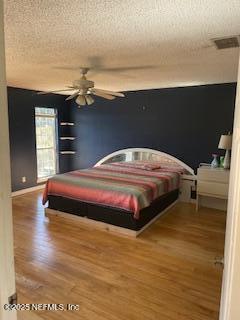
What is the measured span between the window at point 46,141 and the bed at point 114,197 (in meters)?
2.05

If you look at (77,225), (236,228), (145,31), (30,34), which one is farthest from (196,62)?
(77,225)

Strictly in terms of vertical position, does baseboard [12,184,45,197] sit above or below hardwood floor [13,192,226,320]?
above

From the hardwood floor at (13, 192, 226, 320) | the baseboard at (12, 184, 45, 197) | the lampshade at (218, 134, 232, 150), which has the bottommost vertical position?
the hardwood floor at (13, 192, 226, 320)

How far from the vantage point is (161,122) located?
5.29 meters

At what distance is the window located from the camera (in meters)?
5.99

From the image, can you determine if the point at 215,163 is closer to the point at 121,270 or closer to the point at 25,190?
the point at 121,270

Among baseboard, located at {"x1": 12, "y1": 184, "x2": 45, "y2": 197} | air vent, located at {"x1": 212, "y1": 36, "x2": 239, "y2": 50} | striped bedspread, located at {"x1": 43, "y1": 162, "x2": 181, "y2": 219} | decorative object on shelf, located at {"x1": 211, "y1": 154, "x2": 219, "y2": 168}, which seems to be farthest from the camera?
baseboard, located at {"x1": 12, "y1": 184, "x2": 45, "y2": 197}

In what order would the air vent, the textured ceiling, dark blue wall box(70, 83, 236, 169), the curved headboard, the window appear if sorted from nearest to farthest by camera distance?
1. the textured ceiling
2. the air vent
3. dark blue wall box(70, 83, 236, 169)
4. the curved headboard
5. the window

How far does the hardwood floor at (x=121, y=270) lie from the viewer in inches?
83.2

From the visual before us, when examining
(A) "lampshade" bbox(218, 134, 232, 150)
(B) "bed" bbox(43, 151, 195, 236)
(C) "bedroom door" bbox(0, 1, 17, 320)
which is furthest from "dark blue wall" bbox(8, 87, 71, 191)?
(C) "bedroom door" bbox(0, 1, 17, 320)

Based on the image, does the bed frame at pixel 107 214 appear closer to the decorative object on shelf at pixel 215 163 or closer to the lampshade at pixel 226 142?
the decorative object on shelf at pixel 215 163

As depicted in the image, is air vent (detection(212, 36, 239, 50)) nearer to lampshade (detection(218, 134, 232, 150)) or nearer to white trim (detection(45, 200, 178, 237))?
lampshade (detection(218, 134, 232, 150))

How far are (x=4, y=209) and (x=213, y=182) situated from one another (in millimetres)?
4138

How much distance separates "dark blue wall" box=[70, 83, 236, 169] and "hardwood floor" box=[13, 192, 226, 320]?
177cm
